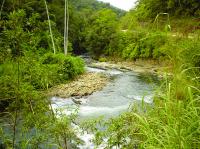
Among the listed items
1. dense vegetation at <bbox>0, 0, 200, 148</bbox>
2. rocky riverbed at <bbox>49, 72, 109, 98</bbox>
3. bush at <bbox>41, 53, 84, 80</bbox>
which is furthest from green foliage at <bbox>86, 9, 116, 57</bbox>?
dense vegetation at <bbox>0, 0, 200, 148</bbox>

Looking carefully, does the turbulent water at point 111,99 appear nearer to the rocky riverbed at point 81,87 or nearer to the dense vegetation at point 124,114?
the rocky riverbed at point 81,87

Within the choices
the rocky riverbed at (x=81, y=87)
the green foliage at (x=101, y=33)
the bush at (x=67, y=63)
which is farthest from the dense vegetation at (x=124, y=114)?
the green foliage at (x=101, y=33)

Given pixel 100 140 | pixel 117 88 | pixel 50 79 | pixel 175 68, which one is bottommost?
pixel 117 88

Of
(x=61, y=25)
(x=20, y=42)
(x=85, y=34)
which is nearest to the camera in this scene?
(x=20, y=42)

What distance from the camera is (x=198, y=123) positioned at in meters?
1.95

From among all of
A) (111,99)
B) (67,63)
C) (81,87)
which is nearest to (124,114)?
(111,99)

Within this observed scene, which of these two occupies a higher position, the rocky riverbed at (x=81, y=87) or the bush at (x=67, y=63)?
the bush at (x=67, y=63)

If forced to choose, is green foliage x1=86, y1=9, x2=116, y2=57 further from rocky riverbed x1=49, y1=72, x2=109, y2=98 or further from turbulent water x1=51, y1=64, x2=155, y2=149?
turbulent water x1=51, y1=64, x2=155, y2=149

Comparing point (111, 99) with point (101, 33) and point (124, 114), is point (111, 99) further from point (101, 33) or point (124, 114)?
point (101, 33)

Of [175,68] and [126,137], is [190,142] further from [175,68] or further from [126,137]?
[126,137]

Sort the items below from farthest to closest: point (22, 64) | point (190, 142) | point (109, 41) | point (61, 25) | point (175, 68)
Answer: point (109, 41) → point (61, 25) → point (22, 64) → point (175, 68) → point (190, 142)

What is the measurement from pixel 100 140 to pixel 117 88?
407 inches

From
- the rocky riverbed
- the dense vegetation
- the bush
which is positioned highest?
the dense vegetation

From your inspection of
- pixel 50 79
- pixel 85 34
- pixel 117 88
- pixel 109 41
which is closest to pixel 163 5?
pixel 117 88
